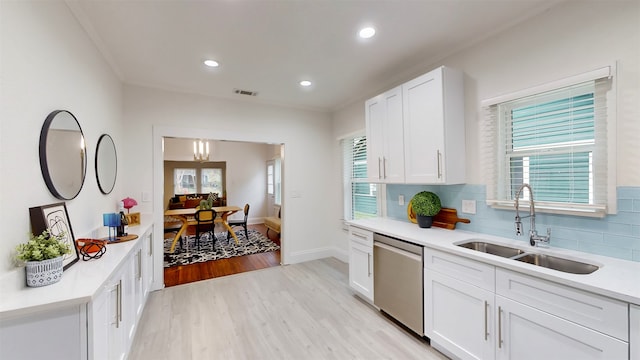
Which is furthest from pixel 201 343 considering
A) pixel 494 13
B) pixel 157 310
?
pixel 494 13

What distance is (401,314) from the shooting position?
7.90ft

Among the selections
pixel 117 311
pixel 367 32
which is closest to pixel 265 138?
pixel 367 32

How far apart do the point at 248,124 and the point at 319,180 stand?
1531 millimetres

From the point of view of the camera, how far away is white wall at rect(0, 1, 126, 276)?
1229 mm

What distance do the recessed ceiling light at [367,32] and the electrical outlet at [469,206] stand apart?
1788 millimetres

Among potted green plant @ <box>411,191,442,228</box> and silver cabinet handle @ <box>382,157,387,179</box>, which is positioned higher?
silver cabinet handle @ <box>382,157,387,179</box>

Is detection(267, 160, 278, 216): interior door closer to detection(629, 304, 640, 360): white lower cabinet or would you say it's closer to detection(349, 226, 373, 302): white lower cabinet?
detection(349, 226, 373, 302): white lower cabinet

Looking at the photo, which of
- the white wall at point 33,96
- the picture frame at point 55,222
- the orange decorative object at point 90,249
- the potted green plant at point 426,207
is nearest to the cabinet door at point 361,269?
the potted green plant at point 426,207

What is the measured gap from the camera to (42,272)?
1.27 m

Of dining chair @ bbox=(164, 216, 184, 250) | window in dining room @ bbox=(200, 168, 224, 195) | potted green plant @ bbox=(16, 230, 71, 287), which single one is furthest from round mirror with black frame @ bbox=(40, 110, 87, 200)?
window in dining room @ bbox=(200, 168, 224, 195)

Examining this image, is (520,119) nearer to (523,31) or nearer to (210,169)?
(523,31)

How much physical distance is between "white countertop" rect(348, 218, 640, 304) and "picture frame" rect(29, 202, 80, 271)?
7.86ft

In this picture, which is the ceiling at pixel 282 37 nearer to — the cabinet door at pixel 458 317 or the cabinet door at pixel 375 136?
the cabinet door at pixel 375 136

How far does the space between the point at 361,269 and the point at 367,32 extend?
7.94ft
